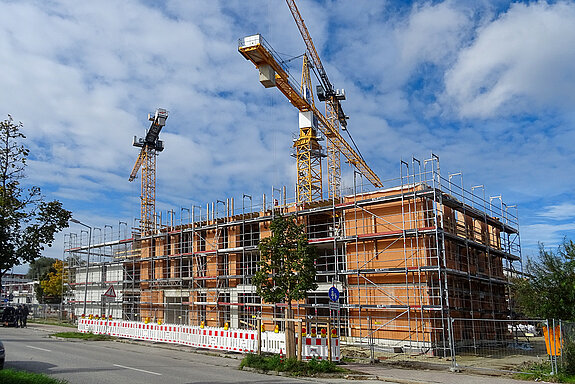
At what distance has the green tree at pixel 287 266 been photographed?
15828 mm

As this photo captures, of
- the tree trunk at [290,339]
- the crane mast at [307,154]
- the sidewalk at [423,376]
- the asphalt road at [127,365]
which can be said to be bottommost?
the sidewalk at [423,376]

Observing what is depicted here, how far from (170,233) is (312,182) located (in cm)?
1416

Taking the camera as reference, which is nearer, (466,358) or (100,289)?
(466,358)

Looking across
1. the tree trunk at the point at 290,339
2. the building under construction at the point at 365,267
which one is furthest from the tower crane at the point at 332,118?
the tree trunk at the point at 290,339

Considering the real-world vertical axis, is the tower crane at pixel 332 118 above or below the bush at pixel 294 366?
above

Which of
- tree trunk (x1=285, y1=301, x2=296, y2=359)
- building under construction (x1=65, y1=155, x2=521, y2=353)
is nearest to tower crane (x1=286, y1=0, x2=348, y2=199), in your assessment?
building under construction (x1=65, y1=155, x2=521, y2=353)

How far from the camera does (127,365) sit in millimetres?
15367

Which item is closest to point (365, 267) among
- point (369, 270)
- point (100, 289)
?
point (369, 270)

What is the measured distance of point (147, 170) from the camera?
61531mm

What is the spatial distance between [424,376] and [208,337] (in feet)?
32.2

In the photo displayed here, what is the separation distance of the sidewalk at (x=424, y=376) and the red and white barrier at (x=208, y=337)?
1.29m

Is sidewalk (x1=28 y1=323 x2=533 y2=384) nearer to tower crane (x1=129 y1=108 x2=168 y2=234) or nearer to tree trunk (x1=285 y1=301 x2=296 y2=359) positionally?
tree trunk (x1=285 y1=301 x2=296 y2=359)

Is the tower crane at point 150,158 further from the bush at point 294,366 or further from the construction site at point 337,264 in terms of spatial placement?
the bush at point 294,366

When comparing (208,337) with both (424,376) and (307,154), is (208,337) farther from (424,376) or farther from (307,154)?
(307,154)
